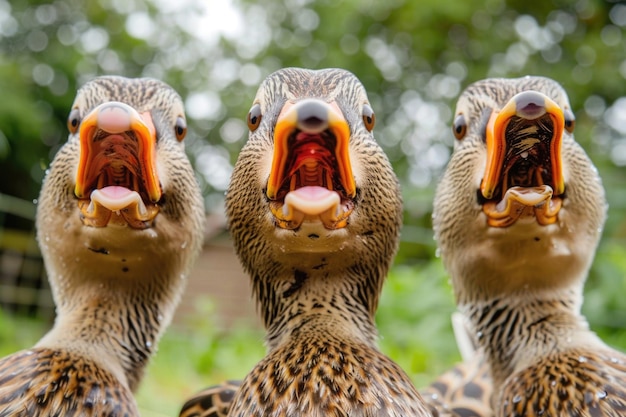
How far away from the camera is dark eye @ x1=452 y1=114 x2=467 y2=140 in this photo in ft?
7.55

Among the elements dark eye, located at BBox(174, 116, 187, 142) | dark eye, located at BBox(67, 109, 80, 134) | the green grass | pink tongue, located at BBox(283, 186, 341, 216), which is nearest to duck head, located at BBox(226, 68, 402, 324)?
pink tongue, located at BBox(283, 186, 341, 216)

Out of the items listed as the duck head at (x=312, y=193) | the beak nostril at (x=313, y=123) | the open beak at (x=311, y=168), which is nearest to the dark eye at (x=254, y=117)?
the duck head at (x=312, y=193)

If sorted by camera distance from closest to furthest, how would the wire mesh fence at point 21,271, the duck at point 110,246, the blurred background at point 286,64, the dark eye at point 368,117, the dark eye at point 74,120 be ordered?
the duck at point 110,246
the dark eye at point 368,117
the dark eye at point 74,120
the blurred background at point 286,64
the wire mesh fence at point 21,271

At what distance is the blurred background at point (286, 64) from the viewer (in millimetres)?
7418

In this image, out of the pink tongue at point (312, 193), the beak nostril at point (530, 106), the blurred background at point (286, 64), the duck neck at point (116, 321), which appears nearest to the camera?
the pink tongue at point (312, 193)

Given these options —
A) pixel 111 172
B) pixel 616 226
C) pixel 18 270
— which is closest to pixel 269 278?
pixel 111 172

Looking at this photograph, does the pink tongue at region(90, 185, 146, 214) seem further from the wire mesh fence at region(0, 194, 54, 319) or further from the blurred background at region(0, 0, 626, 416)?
the wire mesh fence at region(0, 194, 54, 319)

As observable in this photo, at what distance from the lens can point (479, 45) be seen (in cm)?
1017

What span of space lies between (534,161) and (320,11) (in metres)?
10.2

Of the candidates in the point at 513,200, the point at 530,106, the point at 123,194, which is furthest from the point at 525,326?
the point at 123,194

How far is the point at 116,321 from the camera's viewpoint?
7.11ft

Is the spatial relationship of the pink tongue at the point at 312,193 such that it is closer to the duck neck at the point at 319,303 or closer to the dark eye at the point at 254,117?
the duck neck at the point at 319,303

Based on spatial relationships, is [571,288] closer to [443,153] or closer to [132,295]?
[132,295]

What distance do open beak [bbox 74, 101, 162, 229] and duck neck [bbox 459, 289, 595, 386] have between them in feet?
3.60
